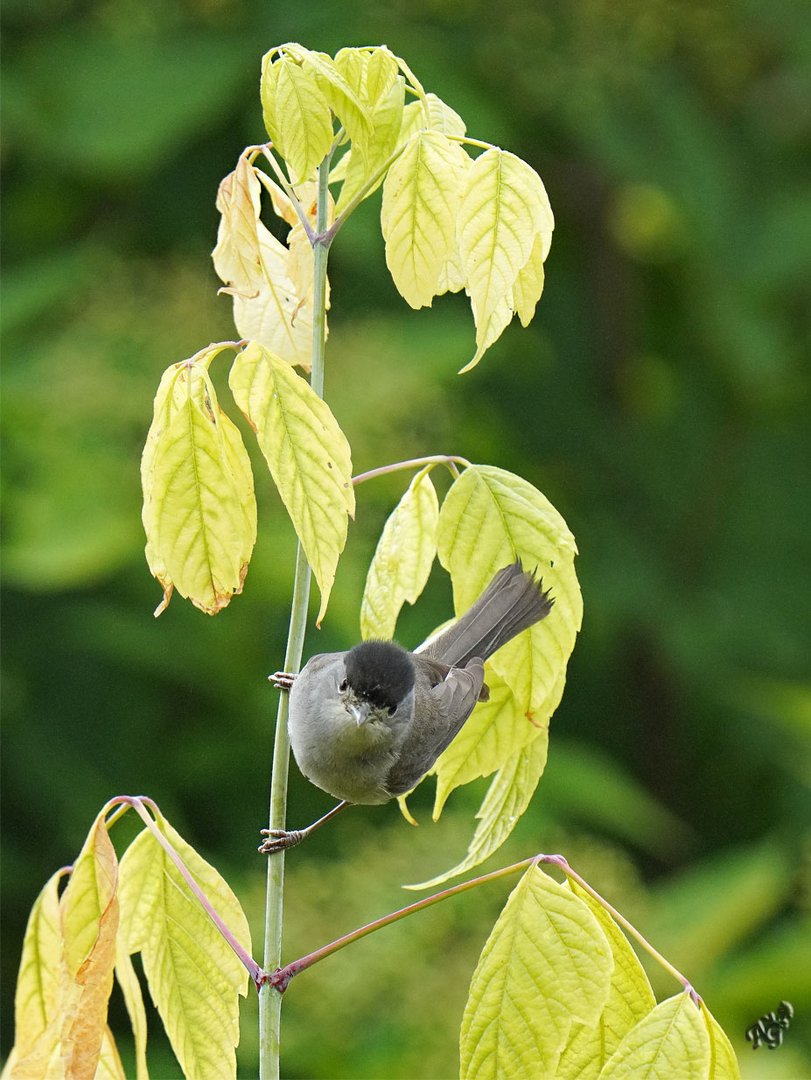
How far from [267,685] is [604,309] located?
83.3 inches

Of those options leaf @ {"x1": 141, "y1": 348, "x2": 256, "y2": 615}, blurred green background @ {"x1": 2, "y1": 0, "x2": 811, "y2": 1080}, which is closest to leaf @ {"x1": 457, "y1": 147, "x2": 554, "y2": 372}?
leaf @ {"x1": 141, "y1": 348, "x2": 256, "y2": 615}

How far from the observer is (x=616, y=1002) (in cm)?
130

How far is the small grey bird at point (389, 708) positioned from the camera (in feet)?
4.84

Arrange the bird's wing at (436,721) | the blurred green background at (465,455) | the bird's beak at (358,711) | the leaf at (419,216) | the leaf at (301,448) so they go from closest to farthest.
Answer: the leaf at (301,448) < the leaf at (419,216) < the bird's wing at (436,721) < the bird's beak at (358,711) < the blurred green background at (465,455)

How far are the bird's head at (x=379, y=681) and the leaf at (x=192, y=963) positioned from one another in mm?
333

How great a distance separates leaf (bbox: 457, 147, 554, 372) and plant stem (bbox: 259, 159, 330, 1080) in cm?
14

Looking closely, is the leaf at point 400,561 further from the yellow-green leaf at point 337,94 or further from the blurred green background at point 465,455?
the blurred green background at point 465,455

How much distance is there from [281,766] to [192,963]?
23 centimetres

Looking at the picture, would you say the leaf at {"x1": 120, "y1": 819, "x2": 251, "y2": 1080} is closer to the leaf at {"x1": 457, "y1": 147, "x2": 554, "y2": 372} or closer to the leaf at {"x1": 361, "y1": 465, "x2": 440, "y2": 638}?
the leaf at {"x1": 361, "y1": 465, "x2": 440, "y2": 638}

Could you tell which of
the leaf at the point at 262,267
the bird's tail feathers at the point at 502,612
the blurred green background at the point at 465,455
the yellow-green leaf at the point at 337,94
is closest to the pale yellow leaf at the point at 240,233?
the leaf at the point at 262,267

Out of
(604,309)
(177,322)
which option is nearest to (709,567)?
(604,309)

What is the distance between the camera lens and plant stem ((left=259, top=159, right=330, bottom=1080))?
1200mm

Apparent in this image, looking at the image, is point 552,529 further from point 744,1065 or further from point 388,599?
point 744,1065

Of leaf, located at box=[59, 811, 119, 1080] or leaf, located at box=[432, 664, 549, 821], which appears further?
leaf, located at box=[432, 664, 549, 821]
